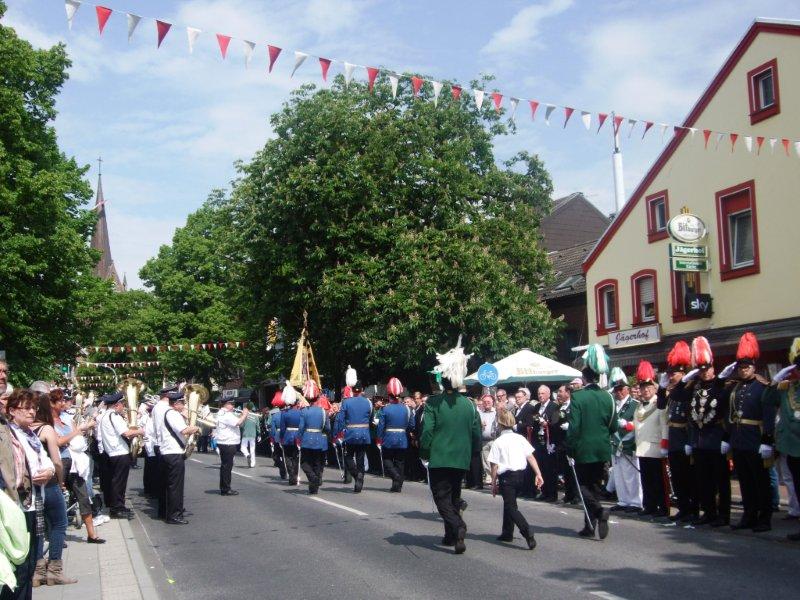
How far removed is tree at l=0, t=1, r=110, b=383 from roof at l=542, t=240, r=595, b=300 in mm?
18483

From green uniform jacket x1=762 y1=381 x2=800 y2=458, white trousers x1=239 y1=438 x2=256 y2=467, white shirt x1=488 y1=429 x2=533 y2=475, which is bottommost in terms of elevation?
white trousers x1=239 y1=438 x2=256 y2=467

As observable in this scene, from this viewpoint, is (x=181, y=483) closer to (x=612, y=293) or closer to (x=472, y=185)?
(x=612, y=293)

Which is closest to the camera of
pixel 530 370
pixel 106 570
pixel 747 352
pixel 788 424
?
pixel 106 570

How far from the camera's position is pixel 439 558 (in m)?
9.27

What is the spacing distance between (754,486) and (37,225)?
76.5ft

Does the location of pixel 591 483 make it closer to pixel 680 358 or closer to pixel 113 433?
pixel 680 358

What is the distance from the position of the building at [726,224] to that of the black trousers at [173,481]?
15.1m

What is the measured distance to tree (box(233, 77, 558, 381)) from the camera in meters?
29.8

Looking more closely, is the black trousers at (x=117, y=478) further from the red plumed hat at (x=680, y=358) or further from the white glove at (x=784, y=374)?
the white glove at (x=784, y=374)

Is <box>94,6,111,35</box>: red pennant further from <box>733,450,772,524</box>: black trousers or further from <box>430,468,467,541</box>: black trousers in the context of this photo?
<box>733,450,772,524</box>: black trousers

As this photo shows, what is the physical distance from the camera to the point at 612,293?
3041 cm

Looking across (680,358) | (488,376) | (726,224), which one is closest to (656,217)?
(726,224)

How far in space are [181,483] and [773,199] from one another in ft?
54.8

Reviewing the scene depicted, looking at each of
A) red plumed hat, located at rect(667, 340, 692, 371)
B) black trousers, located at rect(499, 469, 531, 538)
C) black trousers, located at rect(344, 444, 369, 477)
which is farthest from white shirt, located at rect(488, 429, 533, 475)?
black trousers, located at rect(344, 444, 369, 477)
